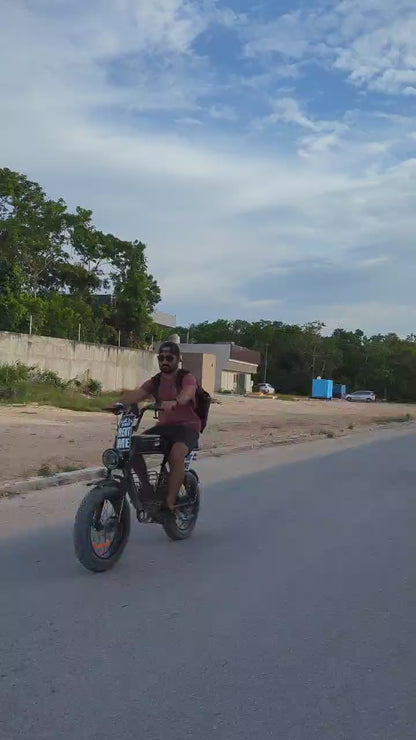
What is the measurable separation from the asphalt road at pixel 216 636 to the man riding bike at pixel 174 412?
2.57 ft

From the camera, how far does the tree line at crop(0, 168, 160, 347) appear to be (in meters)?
34.2

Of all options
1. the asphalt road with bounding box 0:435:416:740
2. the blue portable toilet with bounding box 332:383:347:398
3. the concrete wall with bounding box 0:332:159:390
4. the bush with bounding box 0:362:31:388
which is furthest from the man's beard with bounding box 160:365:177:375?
the blue portable toilet with bounding box 332:383:347:398

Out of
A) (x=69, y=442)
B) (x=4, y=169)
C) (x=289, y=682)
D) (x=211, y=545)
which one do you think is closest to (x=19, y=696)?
(x=289, y=682)

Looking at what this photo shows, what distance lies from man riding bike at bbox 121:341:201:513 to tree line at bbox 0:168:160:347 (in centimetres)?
2628

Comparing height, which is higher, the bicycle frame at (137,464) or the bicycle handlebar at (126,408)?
the bicycle handlebar at (126,408)

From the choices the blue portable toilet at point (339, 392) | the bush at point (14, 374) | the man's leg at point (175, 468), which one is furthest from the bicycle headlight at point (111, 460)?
the blue portable toilet at point (339, 392)

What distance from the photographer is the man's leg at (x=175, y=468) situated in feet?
21.7

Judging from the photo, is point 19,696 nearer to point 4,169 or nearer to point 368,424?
point 368,424

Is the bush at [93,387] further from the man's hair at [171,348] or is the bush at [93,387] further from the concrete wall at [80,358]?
the man's hair at [171,348]

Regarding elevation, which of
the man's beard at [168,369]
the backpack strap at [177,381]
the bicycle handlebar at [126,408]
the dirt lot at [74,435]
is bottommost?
the dirt lot at [74,435]

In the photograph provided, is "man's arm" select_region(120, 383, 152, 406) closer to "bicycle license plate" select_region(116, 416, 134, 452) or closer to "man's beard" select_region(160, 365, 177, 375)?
"man's beard" select_region(160, 365, 177, 375)

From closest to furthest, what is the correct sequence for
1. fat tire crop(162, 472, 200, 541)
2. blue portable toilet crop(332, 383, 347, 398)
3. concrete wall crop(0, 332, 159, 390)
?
fat tire crop(162, 472, 200, 541)
concrete wall crop(0, 332, 159, 390)
blue portable toilet crop(332, 383, 347, 398)

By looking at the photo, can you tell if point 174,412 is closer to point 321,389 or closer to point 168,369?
point 168,369

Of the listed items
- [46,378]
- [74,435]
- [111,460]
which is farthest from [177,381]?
[46,378]
